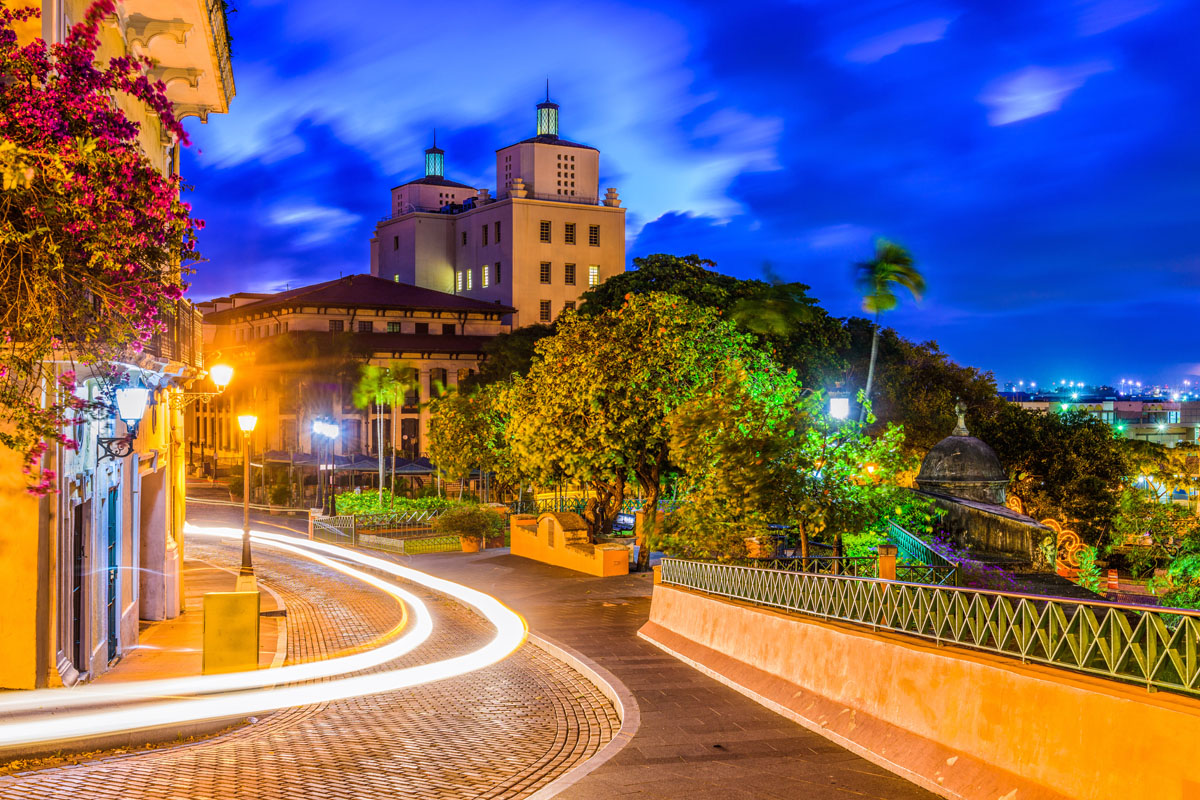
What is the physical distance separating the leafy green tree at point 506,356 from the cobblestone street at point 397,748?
5035cm

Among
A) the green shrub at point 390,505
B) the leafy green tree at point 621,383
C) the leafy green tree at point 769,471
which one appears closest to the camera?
the leafy green tree at point 769,471

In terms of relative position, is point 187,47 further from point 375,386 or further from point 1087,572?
point 375,386

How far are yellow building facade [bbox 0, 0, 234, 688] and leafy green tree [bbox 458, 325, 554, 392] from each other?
44607mm

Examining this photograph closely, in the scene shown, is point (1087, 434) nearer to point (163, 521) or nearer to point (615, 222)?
point (163, 521)

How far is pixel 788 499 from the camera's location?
18609 millimetres

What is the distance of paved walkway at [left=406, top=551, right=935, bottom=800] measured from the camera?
967 centimetres

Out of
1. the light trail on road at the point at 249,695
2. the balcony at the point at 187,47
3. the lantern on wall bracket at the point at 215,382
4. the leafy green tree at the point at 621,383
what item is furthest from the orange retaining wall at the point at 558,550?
the balcony at the point at 187,47

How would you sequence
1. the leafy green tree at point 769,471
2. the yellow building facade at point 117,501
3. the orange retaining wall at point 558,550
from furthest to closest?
the orange retaining wall at point 558,550 → the leafy green tree at point 769,471 → the yellow building facade at point 117,501

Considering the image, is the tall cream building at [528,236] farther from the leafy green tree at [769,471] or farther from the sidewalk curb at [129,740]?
the sidewalk curb at [129,740]

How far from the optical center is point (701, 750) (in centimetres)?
1114

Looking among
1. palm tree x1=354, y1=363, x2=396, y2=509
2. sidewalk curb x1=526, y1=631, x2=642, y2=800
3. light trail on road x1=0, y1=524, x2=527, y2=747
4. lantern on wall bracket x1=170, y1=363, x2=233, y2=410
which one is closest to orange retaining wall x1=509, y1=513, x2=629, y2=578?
light trail on road x1=0, y1=524, x2=527, y2=747

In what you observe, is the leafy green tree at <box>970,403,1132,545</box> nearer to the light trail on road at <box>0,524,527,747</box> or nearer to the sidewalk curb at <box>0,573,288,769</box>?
the light trail on road at <box>0,524,527,747</box>

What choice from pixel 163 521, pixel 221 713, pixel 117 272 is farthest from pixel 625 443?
pixel 117 272

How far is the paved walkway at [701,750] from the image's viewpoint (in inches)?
381
